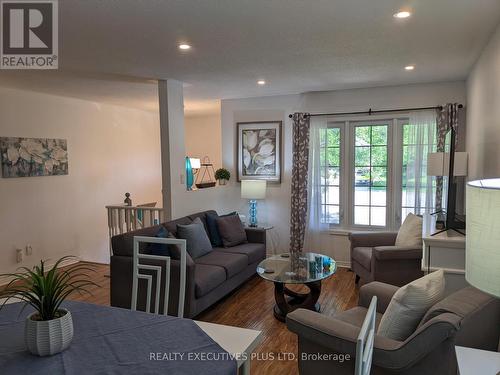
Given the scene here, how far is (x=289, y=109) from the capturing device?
539cm

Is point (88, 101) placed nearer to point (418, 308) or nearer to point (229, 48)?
point (229, 48)

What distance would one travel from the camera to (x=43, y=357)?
138 centimetres

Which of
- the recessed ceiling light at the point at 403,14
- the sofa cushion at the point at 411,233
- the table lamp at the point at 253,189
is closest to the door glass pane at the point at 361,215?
the sofa cushion at the point at 411,233

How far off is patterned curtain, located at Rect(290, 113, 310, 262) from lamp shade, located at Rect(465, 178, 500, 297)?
4.05 metres

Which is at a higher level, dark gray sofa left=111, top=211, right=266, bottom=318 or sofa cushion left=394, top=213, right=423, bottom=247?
sofa cushion left=394, top=213, right=423, bottom=247

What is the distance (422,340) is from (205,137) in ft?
21.1

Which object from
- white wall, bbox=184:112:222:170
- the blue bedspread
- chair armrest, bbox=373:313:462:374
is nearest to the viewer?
the blue bedspread

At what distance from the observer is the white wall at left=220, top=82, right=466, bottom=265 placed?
4.70 metres

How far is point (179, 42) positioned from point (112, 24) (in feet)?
1.87

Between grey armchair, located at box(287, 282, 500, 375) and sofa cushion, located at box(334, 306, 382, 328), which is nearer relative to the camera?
grey armchair, located at box(287, 282, 500, 375)

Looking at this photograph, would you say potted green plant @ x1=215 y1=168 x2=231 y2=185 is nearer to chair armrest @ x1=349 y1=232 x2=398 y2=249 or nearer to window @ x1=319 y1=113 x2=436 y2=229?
window @ x1=319 y1=113 x2=436 y2=229

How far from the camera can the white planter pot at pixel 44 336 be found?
1366mm

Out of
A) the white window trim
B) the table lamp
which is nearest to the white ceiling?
the white window trim

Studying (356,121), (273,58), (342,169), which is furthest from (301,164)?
(273,58)
